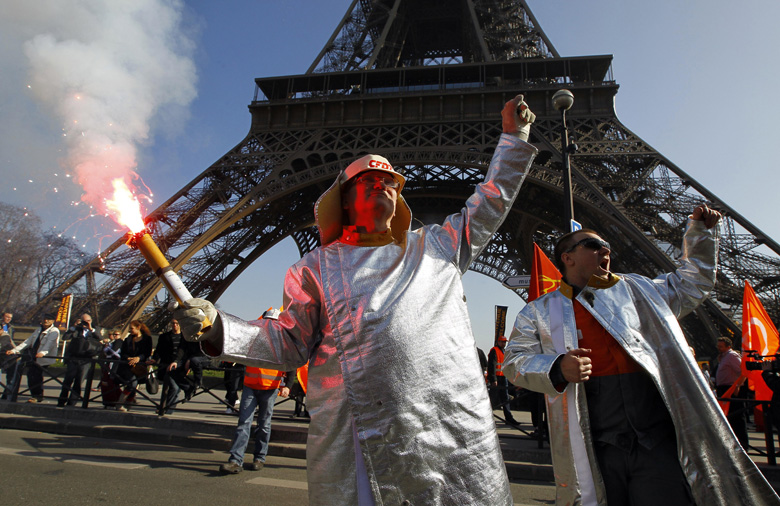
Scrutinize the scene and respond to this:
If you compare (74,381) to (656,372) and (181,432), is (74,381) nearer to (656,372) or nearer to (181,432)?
(181,432)

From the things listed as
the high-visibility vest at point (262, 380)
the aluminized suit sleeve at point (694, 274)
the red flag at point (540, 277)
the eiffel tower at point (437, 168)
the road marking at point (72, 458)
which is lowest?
the road marking at point (72, 458)

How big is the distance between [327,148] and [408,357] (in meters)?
19.8

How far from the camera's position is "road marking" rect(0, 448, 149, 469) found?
15.9ft

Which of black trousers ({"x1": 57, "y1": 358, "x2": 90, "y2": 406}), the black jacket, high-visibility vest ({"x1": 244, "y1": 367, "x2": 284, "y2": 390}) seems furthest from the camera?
the black jacket

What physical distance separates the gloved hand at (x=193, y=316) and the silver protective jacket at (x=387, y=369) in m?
0.06

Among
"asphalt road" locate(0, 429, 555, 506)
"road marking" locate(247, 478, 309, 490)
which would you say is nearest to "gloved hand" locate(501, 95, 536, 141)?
"asphalt road" locate(0, 429, 555, 506)

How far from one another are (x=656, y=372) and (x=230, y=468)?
4.09 metres

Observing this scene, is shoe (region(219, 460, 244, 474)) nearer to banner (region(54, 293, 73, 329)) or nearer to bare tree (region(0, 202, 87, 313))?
banner (region(54, 293, 73, 329))

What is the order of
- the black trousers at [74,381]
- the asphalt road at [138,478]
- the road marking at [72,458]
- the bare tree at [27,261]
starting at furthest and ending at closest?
1. the bare tree at [27,261]
2. the black trousers at [74,381]
3. the road marking at [72,458]
4. the asphalt road at [138,478]

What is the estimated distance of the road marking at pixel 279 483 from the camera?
14.3 ft

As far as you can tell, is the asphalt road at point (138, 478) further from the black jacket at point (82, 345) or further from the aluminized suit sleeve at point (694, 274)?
the black jacket at point (82, 345)

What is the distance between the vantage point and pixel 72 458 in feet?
16.8

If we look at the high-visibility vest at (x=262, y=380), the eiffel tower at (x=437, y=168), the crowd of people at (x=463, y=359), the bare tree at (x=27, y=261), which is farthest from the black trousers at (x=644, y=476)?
the bare tree at (x=27, y=261)

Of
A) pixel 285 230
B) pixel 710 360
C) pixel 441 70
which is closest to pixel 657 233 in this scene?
pixel 710 360
